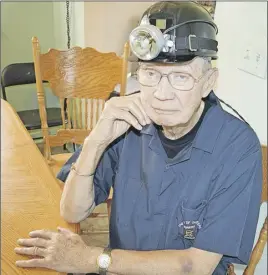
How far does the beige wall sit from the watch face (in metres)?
2.15

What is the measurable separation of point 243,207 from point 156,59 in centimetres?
46

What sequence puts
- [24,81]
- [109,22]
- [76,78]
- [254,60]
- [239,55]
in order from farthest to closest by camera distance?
→ [24,81] < [109,22] < [76,78] < [239,55] < [254,60]

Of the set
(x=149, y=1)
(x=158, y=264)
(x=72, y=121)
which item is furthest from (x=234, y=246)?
(x=149, y=1)

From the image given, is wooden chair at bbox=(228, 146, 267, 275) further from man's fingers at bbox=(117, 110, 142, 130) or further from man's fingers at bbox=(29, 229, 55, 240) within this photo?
man's fingers at bbox=(29, 229, 55, 240)

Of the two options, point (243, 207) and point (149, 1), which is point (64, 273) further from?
point (149, 1)

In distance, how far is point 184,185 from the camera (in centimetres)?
107

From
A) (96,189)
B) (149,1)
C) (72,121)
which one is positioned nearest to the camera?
(96,189)

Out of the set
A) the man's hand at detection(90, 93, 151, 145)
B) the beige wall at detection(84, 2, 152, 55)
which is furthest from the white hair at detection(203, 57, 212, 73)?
the beige wall at detection(84, 2, 152, 55)

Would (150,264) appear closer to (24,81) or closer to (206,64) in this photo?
(206,64)

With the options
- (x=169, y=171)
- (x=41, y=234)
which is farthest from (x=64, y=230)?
(x=169, y=171)

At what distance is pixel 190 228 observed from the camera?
1063mm

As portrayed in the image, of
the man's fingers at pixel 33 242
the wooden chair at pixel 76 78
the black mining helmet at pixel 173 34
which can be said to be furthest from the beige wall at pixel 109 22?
the man's fingers at pixel 33 242

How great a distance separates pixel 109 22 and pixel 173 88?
2.07 metres

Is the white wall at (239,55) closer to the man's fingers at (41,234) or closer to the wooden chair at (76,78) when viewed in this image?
the wooden chair at (76,78)
